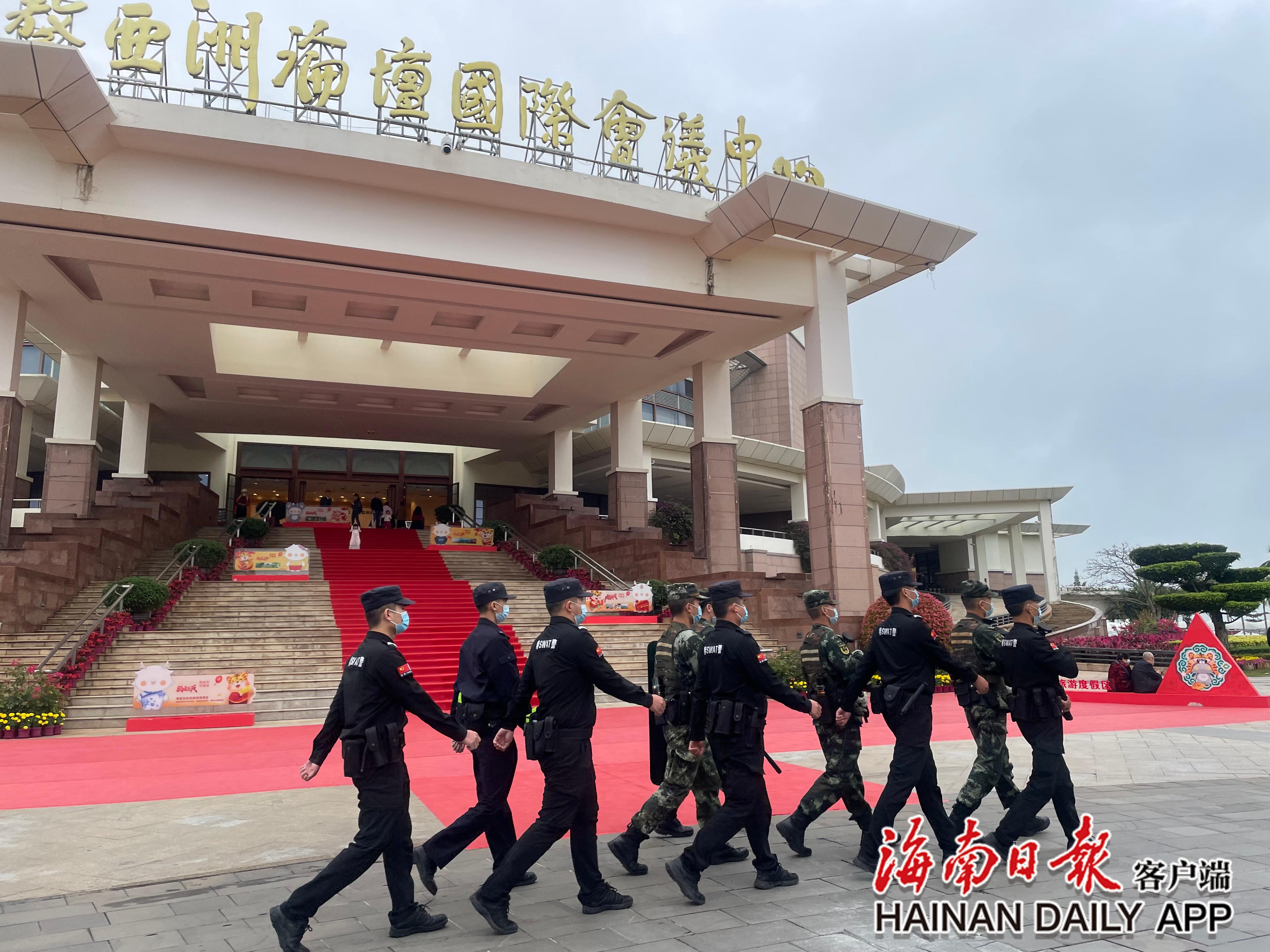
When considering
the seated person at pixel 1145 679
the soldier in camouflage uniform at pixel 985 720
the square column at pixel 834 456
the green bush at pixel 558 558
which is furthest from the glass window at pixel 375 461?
the soldier in camouflage uniform at pixel 985 720

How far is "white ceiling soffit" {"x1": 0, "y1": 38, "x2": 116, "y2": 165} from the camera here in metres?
11.0

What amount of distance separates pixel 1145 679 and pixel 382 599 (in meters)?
14.2

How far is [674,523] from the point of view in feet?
88.0

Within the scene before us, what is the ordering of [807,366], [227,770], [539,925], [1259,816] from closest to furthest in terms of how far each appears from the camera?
1. [539,925]
2. [1259,816]
3. [227,770]
4. [807,366]

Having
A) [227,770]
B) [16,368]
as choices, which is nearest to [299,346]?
[16,368]

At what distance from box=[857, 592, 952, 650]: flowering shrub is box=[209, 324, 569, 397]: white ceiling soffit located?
31.3 feet

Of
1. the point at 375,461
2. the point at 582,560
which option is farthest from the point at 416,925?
the point at 375,461

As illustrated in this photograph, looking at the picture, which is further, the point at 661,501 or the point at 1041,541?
the point at 1041,541

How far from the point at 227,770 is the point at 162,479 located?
24.4m

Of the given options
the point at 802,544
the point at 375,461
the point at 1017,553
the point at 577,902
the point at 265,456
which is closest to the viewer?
the point at 577,902

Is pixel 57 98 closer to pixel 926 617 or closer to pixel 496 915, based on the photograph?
pixel 496 915

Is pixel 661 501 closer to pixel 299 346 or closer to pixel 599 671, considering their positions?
pixel 299 346

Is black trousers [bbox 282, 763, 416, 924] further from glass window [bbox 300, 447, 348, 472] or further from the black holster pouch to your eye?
glass window [bbox 300, 447, 348, 472]

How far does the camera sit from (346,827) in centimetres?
629
